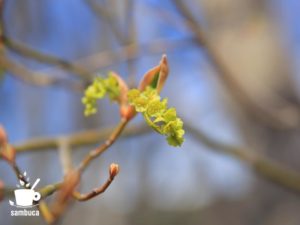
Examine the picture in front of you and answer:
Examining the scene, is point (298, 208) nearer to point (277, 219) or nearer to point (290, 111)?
point (277, 219)

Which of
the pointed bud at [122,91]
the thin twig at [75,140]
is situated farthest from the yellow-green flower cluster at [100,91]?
the thin twig at [75,140]

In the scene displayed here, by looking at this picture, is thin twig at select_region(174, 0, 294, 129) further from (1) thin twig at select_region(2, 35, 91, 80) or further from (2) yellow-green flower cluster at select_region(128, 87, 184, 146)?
(2) yellow-green flower cluster at select_region(128, 87, 184, 146)

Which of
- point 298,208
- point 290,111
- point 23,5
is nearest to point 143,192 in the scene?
point 298,208

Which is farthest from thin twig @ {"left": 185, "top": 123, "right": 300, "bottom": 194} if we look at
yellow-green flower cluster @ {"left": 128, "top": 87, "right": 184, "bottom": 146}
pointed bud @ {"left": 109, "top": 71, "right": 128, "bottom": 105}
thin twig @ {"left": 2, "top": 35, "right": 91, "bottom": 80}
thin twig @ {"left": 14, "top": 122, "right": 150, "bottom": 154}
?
yellow-green flower cluster @ {"left": 128, "top": 87, "right": 184, "bottom": 146}

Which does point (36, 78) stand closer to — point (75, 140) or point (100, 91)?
point (75, 140)

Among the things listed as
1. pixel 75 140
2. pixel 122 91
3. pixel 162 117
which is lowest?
pixel 162 117

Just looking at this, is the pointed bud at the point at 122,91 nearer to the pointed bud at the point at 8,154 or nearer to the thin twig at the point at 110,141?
the thin twig at the point at 110,141

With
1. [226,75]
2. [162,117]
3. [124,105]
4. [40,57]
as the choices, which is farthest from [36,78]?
[162,117]

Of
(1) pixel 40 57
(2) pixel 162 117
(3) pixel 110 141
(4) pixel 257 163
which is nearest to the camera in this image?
(2) pixel 162 117
